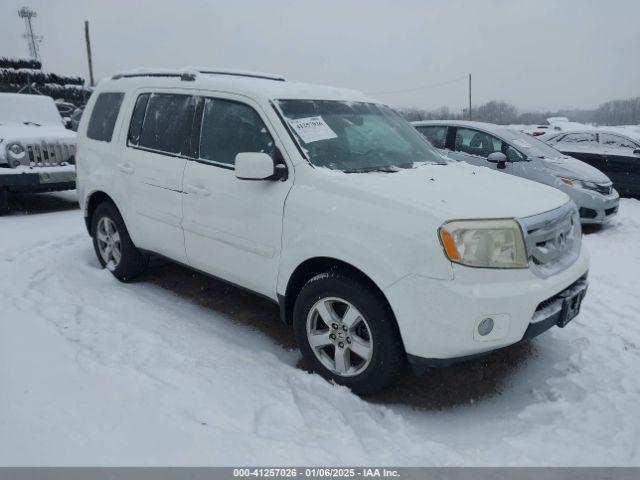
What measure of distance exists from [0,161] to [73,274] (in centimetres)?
362

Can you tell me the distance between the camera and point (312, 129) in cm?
338

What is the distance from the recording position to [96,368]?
2.97 meters

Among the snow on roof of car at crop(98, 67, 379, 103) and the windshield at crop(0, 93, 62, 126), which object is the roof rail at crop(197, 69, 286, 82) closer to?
the snow on roof of car at crop(98, 67, 379, 103)

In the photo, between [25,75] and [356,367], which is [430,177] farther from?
[25,75]

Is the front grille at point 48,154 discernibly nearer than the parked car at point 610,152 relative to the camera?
Yes

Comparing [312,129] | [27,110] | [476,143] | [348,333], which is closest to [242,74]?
[312,129]

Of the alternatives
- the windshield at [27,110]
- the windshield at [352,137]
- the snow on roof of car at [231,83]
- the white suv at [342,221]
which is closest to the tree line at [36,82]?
the windshield at [27,110]

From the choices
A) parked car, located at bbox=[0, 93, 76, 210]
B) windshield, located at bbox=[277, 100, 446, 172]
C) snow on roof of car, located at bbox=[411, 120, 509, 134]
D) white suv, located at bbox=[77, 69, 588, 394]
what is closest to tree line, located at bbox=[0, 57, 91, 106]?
parked car, located at bbox=[0, 93, 76, 210]

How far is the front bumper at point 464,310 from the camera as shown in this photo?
2533 millimetres

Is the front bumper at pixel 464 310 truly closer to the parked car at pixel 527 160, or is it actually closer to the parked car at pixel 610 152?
the parked car at pixel 527 160

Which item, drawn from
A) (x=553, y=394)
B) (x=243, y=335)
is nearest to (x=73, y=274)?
(x=243, y=335)

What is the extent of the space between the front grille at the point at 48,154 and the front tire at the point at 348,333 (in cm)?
606

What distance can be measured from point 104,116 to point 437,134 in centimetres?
508

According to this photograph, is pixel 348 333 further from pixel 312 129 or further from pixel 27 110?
pixel 27 110
